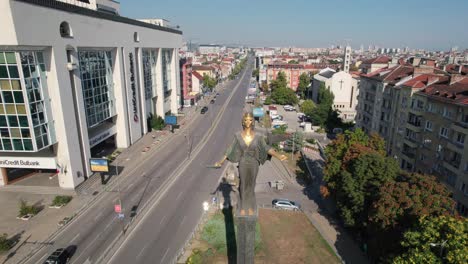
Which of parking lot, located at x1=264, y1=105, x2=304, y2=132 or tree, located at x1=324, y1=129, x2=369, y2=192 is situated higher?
tree, located at x1=324, y1=129, x2=369, y2=192

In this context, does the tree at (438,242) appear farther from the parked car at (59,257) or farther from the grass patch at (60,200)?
the grass patch at (60,200)

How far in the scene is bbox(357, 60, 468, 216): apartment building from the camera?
39.8 metres

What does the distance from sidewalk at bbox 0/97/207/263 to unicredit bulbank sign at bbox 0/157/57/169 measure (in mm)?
4589

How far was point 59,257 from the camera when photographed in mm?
31469

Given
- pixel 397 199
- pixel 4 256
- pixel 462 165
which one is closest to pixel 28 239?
pixel 4 256

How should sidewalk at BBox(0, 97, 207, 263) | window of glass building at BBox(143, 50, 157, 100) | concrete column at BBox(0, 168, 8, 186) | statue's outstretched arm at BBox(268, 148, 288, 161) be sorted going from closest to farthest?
statue's outstretched arm at BBox(268, 148, 288, 161), sidewalk at BBox(0, 97, 207, 263), concrete column at BBox(0, 168, 8, 186), window of glass building at BBox(143, 50, 157, 100)

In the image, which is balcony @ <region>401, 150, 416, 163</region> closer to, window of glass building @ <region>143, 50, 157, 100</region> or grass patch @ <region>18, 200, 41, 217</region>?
grass patch @ <region>18, 200, 41, 217</region>

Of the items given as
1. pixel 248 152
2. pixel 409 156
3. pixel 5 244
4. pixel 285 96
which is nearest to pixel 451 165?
pixel 409 156

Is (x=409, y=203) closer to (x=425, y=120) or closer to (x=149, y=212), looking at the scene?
(x=425, y=120)

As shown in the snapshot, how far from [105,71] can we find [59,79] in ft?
55.5

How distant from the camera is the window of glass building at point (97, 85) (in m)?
53.1

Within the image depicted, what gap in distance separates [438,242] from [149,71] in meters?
76.4

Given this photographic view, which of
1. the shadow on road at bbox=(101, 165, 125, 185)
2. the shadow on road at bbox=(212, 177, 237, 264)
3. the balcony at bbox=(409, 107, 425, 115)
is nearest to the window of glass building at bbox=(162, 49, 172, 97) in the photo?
the shadow on road at bbox=(101, 165, 125, 185)

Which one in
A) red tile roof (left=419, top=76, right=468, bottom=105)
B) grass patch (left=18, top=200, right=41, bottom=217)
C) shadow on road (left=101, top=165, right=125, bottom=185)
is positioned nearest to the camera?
grass patch (left=18, top=200, right=41, bottom=217)
